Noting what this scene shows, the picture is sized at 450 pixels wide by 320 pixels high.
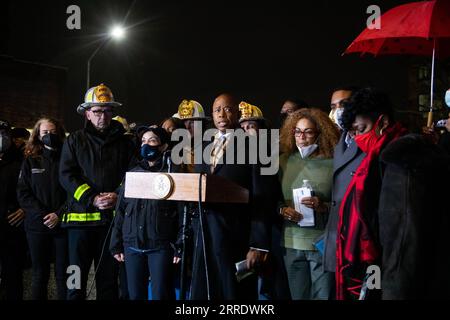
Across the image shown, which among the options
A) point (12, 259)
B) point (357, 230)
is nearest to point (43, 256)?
point (12, 259)

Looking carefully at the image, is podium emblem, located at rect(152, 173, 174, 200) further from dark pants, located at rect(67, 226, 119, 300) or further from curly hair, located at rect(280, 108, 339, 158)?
dark pants, located at rect(67, 226, 119, 300)

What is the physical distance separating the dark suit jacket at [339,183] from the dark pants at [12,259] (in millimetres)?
4251

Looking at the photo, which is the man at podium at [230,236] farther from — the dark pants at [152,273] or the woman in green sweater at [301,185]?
the dark pants at [152,273]

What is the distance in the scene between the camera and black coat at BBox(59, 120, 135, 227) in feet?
19.3

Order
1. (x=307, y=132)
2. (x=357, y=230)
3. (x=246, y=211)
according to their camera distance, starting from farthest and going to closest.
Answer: (x=307, y=132), (x=246, y=211), (x=357, y=230)

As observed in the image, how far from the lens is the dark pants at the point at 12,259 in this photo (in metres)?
6.60

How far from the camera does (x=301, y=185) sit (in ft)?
16.6

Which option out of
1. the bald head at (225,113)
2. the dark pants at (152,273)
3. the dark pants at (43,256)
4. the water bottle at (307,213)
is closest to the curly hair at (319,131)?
the water bottle at (307,213)

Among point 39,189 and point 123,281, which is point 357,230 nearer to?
point 123,281

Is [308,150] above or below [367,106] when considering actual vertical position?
below

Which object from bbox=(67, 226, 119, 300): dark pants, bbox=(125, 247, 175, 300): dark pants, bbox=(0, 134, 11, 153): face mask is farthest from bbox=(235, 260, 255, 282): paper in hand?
bbox=(0, 134, 11, 153): face mask

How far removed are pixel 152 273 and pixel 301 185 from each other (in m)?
1.72
